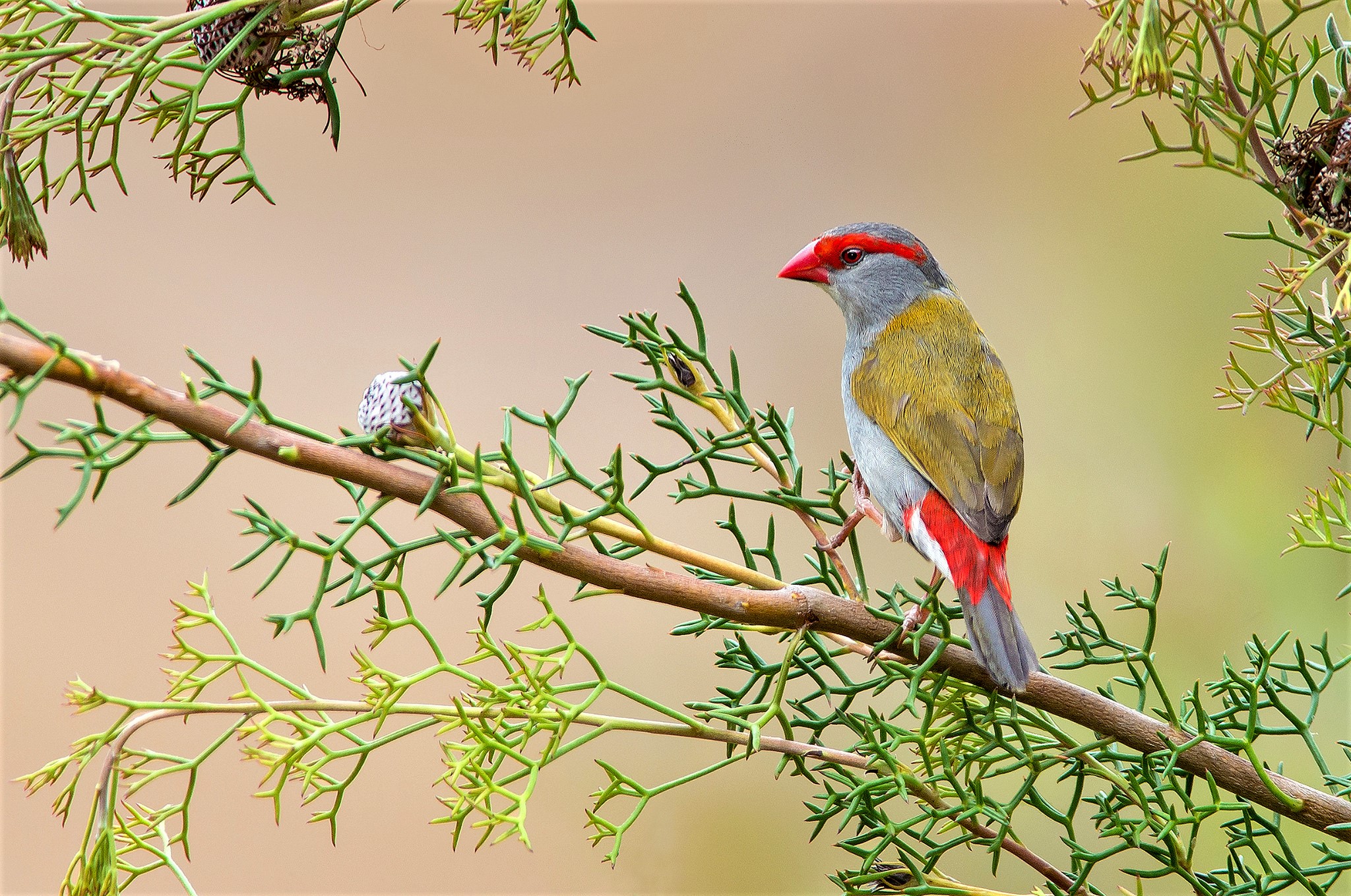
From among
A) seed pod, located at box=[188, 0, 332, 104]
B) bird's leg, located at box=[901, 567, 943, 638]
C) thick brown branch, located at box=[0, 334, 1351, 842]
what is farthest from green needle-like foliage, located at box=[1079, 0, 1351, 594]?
seed pod, located at box=[188, 0, 332, 104]

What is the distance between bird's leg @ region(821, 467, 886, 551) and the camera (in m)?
0.76

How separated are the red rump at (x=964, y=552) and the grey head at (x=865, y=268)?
0.37 meters

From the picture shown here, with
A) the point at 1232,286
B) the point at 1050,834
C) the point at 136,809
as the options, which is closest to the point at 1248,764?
the point at 136,809

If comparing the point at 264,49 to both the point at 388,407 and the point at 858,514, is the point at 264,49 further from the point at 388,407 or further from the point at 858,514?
the point at 858,514

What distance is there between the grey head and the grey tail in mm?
698

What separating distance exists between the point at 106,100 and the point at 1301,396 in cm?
83

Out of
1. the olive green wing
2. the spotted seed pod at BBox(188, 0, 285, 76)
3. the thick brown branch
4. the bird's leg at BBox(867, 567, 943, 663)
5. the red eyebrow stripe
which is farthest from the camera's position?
the red eyebrow stripe

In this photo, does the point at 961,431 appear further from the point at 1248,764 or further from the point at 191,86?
the point at 191,86

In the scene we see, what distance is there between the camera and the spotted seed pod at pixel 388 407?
1.78ft

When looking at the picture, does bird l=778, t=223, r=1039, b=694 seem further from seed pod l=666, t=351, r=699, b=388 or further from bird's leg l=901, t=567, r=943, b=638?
seed pod l=666, t=351, r=699, b=388

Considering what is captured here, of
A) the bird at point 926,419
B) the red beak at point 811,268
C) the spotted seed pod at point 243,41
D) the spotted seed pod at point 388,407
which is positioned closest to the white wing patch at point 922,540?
the bird at point 926,419

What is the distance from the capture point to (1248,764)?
642 millimetres

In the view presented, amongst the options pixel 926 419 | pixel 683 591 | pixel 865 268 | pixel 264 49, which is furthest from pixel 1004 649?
pixel 865 268

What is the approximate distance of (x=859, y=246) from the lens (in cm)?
136
